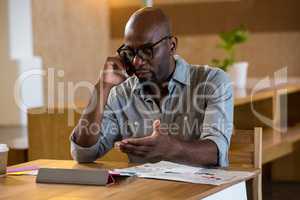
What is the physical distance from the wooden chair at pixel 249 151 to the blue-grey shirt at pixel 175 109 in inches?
2.4

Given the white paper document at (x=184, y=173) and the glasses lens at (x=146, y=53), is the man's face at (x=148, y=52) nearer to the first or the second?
the glasses lens at (x=146, y=53)

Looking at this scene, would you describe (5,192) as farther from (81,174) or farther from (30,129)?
(30,129)

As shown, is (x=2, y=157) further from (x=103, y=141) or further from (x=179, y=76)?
(x=179, y=76)

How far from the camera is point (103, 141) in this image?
2.53 metres

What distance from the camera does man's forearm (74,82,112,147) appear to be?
2393 millimetres

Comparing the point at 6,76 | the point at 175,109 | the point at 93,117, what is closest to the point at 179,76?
the point at 175,109

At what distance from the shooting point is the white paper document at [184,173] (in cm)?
193

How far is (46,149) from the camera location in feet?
12.0

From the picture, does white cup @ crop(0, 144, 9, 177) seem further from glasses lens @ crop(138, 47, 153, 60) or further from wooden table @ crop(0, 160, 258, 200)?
glasses lens @ crop(138, 47, 153, 60)

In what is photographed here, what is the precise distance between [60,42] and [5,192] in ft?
9.77

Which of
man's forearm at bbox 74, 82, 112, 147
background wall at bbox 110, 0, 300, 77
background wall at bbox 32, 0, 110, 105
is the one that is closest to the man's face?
man's forearm at bbox 74, 82, 112, 147

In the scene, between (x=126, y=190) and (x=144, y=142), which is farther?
(x=144, y=142)

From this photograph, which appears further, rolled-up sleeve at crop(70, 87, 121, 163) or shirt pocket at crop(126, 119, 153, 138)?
shirt pocket at crop(126, 119, 153, 138)

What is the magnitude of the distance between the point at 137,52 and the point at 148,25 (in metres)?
0.12
